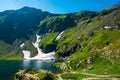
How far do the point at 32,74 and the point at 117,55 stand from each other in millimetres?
57855

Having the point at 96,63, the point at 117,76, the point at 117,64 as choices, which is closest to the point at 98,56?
the point at 96,63

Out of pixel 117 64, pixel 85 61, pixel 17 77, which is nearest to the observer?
pixel 17 77

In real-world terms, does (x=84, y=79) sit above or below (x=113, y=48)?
below

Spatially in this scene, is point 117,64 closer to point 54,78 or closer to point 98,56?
point 98,56

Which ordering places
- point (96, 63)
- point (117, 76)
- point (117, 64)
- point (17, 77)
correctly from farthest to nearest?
point (96, 63)
point (117, 64)
point (17, 77)
point (117, 76)

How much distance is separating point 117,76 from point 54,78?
1127 inches

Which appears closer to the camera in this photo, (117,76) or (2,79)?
(117,76)

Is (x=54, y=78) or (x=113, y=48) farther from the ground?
(x=113, y=48)

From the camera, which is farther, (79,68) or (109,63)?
(79,68)

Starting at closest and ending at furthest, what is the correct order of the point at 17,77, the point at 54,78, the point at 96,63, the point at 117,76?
the point at 54,78, the point at 117,76, the point at 17,77, the point at 96,63

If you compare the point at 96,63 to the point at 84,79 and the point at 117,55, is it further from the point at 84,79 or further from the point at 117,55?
the point at 84,79

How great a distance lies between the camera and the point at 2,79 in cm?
13838

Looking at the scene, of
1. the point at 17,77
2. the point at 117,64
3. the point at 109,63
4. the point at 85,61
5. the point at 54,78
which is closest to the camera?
the point at 54,78

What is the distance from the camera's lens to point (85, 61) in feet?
556
